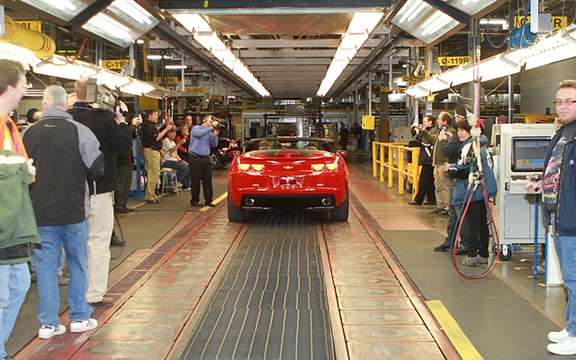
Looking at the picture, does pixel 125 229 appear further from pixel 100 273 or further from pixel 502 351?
pixel 502 351

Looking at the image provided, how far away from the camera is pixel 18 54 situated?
7.52 meters

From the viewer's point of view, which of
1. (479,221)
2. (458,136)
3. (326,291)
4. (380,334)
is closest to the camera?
(380,334)

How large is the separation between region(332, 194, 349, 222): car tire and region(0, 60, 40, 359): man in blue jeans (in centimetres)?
675

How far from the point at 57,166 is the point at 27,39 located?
3971 millimetres

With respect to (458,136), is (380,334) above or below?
below

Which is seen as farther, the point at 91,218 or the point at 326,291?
the point at 326,291

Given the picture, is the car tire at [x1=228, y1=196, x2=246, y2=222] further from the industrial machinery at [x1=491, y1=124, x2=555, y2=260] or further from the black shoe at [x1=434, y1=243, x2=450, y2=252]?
the industrial machinery at [x1=491, y1=124, x2=555, y2=260]

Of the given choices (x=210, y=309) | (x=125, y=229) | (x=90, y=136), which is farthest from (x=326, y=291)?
(x=125, y=229)

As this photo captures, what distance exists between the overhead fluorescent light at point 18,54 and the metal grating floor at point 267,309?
330cm

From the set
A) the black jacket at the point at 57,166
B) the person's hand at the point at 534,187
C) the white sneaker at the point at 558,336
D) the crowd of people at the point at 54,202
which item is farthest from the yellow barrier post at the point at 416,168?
the black jacket at the point at 57,166

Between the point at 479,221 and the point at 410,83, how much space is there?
30.1 feet

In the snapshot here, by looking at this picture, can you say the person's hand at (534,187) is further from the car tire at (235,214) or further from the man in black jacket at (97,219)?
the car tire at (235,214)

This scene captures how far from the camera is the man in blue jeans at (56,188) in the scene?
4605 millimetres

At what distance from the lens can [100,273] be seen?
5445mm
